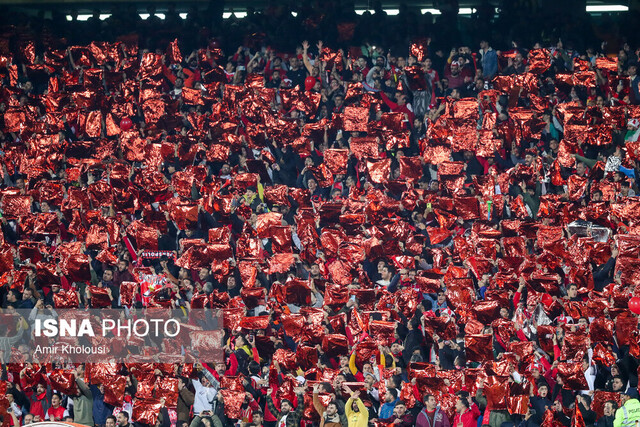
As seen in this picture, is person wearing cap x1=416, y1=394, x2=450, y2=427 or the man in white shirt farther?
the man in white shirt

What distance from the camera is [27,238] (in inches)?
313

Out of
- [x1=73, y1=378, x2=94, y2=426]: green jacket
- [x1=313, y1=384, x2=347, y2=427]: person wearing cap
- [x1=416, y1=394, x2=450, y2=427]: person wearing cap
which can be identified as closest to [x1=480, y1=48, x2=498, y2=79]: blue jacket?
[x1=416, y1=394, x2=450, y2=427]: person wearing cap

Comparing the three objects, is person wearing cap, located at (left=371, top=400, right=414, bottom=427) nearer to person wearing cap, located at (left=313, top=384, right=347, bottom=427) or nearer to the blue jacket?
person wearing cap, located at (left=313, top=384, right=347, bottom=427)

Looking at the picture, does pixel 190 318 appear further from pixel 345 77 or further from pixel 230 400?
pixel 345 77

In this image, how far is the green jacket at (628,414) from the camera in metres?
6.58

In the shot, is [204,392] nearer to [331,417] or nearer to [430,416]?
[331,417]

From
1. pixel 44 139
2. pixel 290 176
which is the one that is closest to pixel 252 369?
pixel 290 176

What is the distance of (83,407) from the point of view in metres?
7.04

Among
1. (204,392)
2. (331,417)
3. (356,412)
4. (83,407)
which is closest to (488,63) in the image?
(356,412)

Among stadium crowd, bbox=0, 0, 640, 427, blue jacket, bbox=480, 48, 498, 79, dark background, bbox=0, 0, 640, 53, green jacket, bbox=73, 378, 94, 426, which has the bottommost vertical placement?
green jacket, bbox=73, 378, 94, 426

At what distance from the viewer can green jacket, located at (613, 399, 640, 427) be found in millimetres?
6576

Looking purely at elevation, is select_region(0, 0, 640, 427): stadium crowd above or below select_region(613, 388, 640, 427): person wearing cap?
above

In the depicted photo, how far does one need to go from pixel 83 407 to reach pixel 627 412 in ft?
13.4

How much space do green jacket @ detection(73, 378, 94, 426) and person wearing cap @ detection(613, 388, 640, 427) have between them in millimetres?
3940
